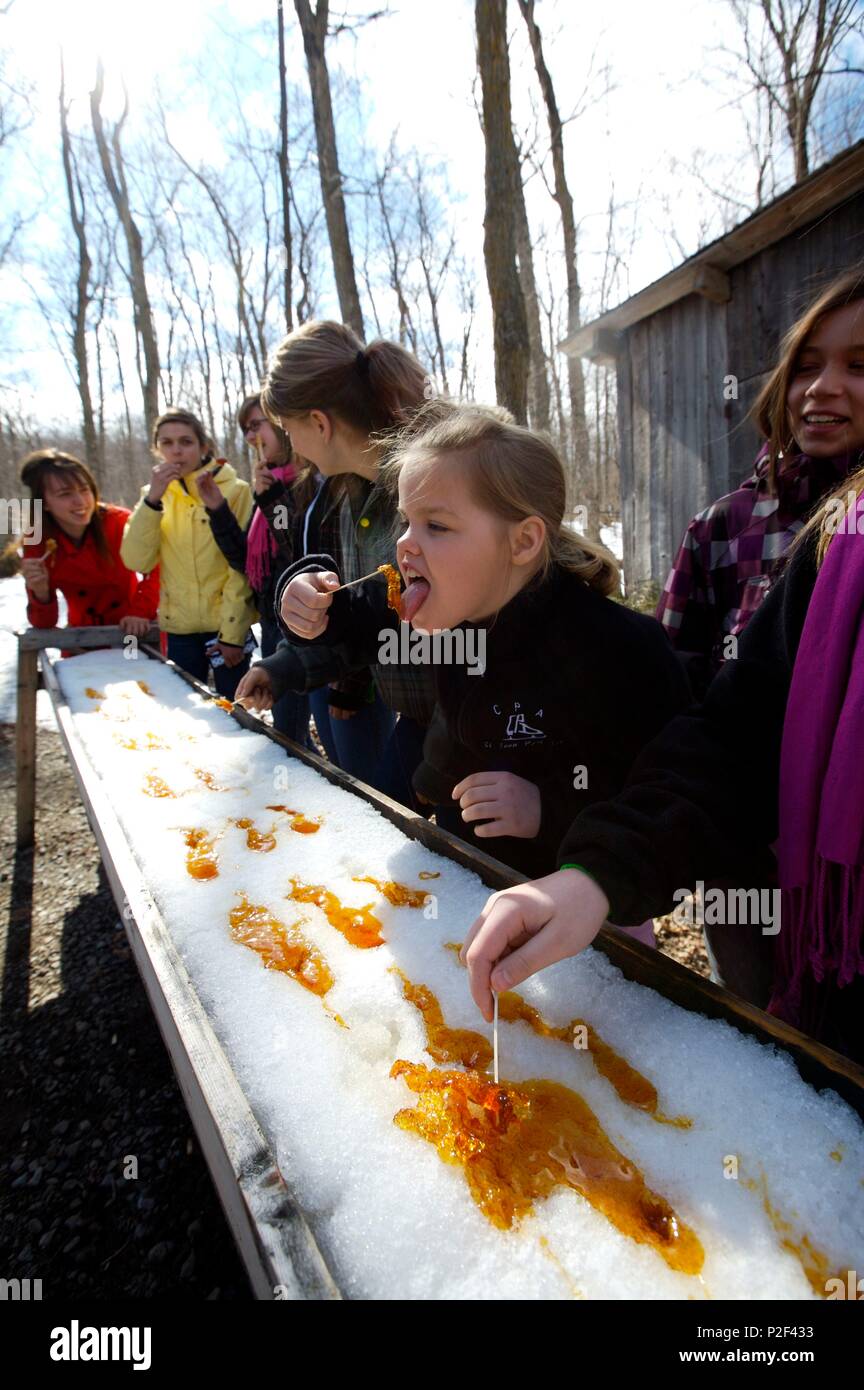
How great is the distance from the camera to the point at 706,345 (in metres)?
6.55

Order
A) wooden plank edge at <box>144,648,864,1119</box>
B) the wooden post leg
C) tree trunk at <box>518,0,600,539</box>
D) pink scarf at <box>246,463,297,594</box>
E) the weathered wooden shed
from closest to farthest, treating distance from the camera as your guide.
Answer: wooden plank edge at <box>144,648,864,1119</box>
pink scarf at <box>246,463,297,594</box>
the wooden post leg
the weathered wooden shed
tree trunk at <box>518,0,600,539</box>

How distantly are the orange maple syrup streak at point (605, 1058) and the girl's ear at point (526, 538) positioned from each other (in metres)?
0.97

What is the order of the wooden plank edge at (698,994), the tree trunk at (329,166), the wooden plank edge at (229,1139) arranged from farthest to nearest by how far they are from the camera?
the tree trunk at (329,166)
the wooden plank edge at (698,994)
the wooden plank edge at (229,1139)

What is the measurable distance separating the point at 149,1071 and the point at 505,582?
7.08ft

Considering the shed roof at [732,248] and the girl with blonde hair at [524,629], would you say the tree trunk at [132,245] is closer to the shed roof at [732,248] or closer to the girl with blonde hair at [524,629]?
the shed roof at [732,248]

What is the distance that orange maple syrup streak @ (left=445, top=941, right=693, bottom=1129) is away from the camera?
922mm

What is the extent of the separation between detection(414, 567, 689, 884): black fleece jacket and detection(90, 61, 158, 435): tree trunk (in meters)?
13.4

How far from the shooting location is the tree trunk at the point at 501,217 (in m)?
5.00

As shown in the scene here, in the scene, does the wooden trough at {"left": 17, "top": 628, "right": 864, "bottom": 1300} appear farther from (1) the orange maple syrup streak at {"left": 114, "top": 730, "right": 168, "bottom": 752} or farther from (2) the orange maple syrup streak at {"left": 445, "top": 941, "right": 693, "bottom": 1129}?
(1) the orange maple syrup streak at {"left": 114, "top": 730, "right": 168, "bottom": 752}

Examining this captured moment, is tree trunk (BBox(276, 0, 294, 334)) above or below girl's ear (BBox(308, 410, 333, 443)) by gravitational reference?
above

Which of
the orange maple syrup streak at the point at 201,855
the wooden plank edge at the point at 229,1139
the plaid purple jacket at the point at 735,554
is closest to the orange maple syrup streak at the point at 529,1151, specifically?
the wooden plank edge at the point at 229,1139

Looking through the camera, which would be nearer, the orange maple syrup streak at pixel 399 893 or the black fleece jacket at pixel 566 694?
the orange maple syrup streak at pixel 399 893

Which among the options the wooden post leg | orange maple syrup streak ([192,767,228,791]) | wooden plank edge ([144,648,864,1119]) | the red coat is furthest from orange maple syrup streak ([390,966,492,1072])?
the red coat

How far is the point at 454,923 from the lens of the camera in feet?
4.40
